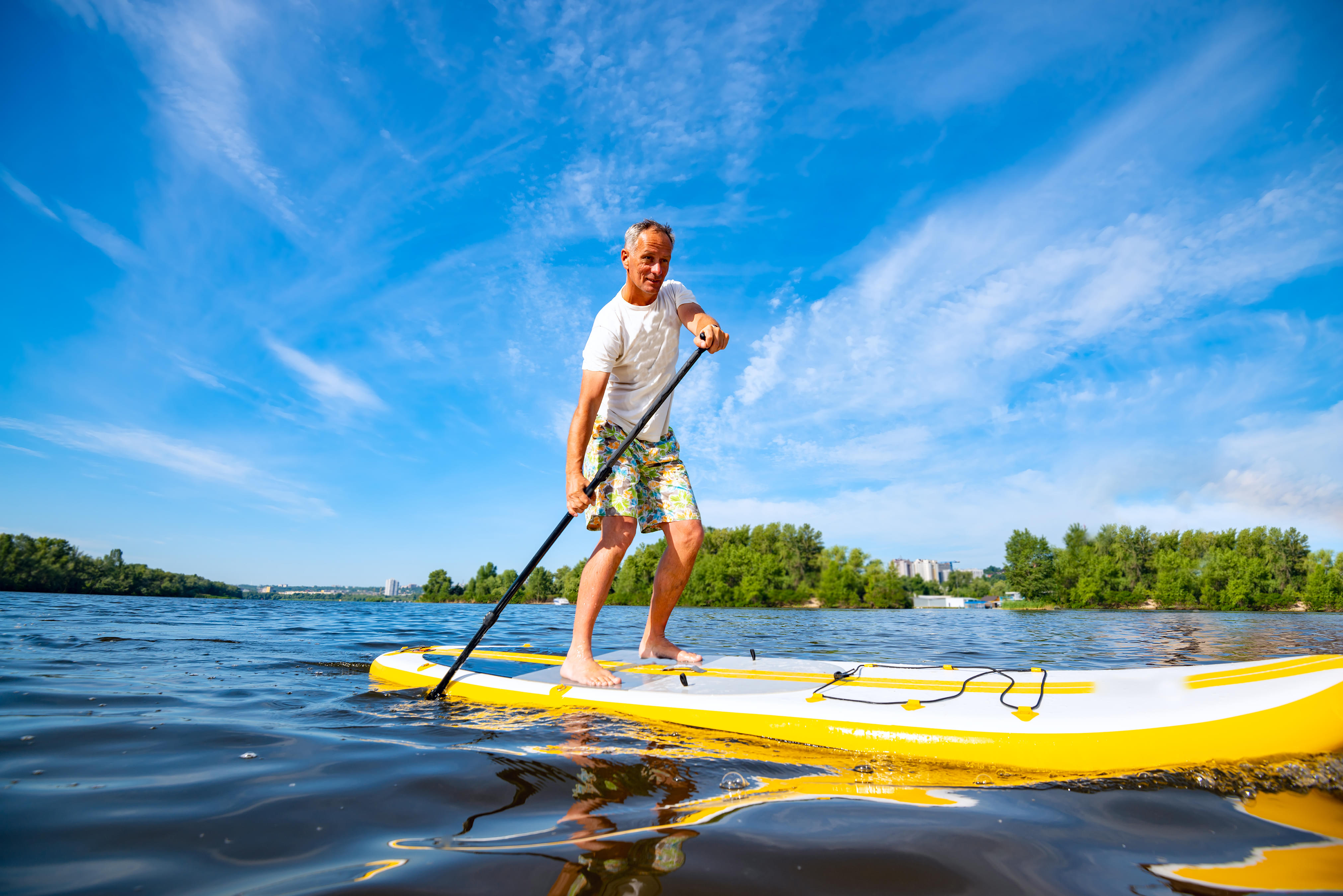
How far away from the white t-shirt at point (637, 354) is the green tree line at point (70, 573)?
161 feet

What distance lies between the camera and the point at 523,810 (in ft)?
6.29

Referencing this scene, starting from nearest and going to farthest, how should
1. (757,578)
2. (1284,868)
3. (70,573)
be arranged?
(1284,868), (70,573), (757,578)

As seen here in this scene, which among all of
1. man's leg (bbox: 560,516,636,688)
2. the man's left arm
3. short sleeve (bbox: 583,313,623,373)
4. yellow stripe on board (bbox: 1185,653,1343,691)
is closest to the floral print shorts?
man's leg (bbox: 560,516,636,688)

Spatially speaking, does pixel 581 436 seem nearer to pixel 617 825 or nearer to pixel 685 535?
pixel 685 535

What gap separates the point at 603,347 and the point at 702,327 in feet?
2.38

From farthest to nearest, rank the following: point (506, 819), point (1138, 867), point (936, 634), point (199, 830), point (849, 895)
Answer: point (936, 634) < point (506, 819) < point (199, 830) < point (1138, 867) < point (849, 895)

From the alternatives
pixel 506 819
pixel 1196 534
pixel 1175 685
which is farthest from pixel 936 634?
pixel 1196 534

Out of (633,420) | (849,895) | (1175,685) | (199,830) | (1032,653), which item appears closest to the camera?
(849,895)

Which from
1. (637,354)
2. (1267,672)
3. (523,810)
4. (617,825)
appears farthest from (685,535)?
(1267,672)

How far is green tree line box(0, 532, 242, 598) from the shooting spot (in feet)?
140

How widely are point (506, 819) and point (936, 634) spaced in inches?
489

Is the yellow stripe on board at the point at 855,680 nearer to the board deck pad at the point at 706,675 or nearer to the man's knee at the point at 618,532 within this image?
the board deck pad at the point at 706,675

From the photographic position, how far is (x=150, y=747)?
252 cm

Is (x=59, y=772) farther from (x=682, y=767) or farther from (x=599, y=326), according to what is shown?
(x=599, y=326)
